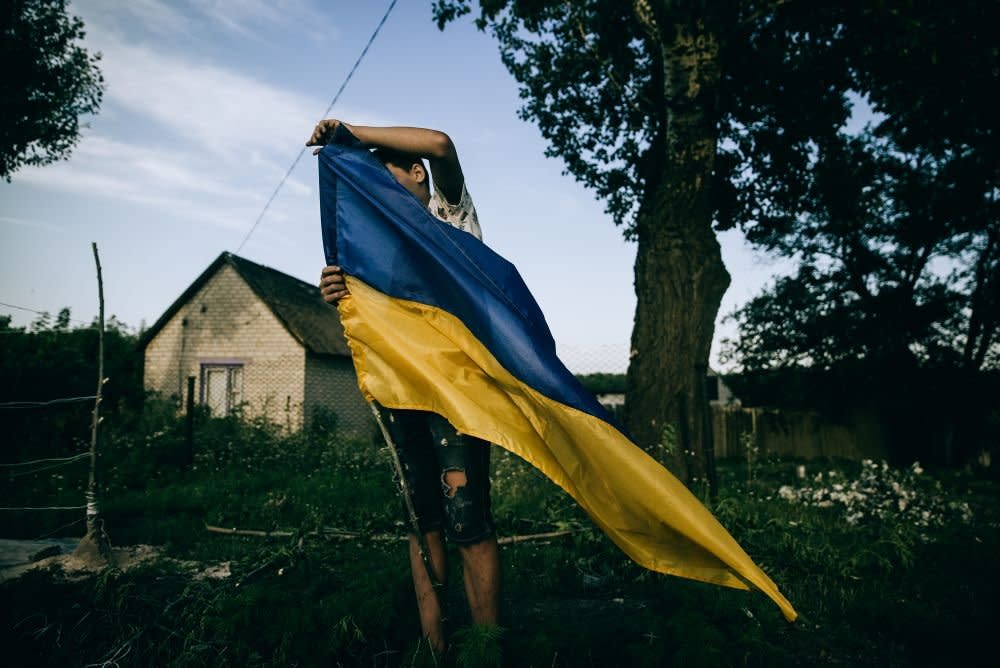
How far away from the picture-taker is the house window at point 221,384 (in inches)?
598

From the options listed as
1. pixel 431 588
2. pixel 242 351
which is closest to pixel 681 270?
pixel 431 588

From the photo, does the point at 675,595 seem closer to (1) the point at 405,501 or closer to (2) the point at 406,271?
(1) the point at 405,501

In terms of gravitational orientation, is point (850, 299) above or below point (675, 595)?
above

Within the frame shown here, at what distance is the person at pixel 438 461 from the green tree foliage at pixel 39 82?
20.7 meters

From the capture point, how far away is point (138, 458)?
7.53m

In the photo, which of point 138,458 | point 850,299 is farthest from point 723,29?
point 850,299

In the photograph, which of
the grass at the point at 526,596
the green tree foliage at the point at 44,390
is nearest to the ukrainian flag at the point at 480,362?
the grass at the point at 526,596

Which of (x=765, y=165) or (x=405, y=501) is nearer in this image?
(x=405, y=501)

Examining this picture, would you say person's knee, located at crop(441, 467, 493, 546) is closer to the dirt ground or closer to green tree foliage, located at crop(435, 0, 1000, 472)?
the dirt ground

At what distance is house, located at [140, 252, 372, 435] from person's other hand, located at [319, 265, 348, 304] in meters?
13.2

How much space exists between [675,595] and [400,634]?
1276 mm

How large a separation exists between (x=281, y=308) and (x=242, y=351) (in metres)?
1.58

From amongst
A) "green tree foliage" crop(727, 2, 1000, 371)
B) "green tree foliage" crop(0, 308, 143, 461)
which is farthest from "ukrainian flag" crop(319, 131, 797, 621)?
"green tree foliage" crop(727, 2, 1000, 371)

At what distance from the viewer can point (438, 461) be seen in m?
1.93
